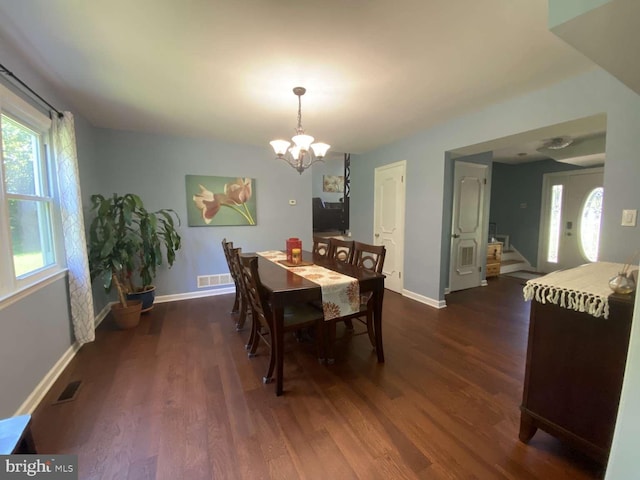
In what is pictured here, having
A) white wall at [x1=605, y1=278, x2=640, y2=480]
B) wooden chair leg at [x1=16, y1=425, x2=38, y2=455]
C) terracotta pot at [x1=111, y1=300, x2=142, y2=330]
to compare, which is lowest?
terracotta pot at [x1=111, y1=300, x2=142, y2=330]

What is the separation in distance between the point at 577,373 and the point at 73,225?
3609mm

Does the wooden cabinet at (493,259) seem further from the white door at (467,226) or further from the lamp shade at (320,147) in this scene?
the lamp shade at (320,147)

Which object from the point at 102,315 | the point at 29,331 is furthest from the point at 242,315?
the point at 102,315

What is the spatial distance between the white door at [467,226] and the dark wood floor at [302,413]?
1632mm

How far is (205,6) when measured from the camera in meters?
1.43

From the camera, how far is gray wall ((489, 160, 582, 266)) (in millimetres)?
5508

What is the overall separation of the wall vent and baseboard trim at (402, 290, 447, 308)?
8.81ft

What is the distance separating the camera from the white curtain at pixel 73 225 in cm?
231

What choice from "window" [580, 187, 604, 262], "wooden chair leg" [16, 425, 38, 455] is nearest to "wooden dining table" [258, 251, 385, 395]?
"wooden chair leg" [16, 425, 38, 455]

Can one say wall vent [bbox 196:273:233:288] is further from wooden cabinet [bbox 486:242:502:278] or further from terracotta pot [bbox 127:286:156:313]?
wooden cabinet [bbox 486:242:502:278]

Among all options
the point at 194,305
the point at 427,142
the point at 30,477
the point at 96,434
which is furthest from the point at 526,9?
the point at 194,305

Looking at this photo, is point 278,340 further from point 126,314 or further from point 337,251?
point 126,314

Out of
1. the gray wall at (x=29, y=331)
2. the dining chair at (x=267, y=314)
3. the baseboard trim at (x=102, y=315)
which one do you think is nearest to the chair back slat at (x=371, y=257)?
the dining chair at (x=267, y=314)

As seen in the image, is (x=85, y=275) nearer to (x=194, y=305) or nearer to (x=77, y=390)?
(x=77, y=390)
